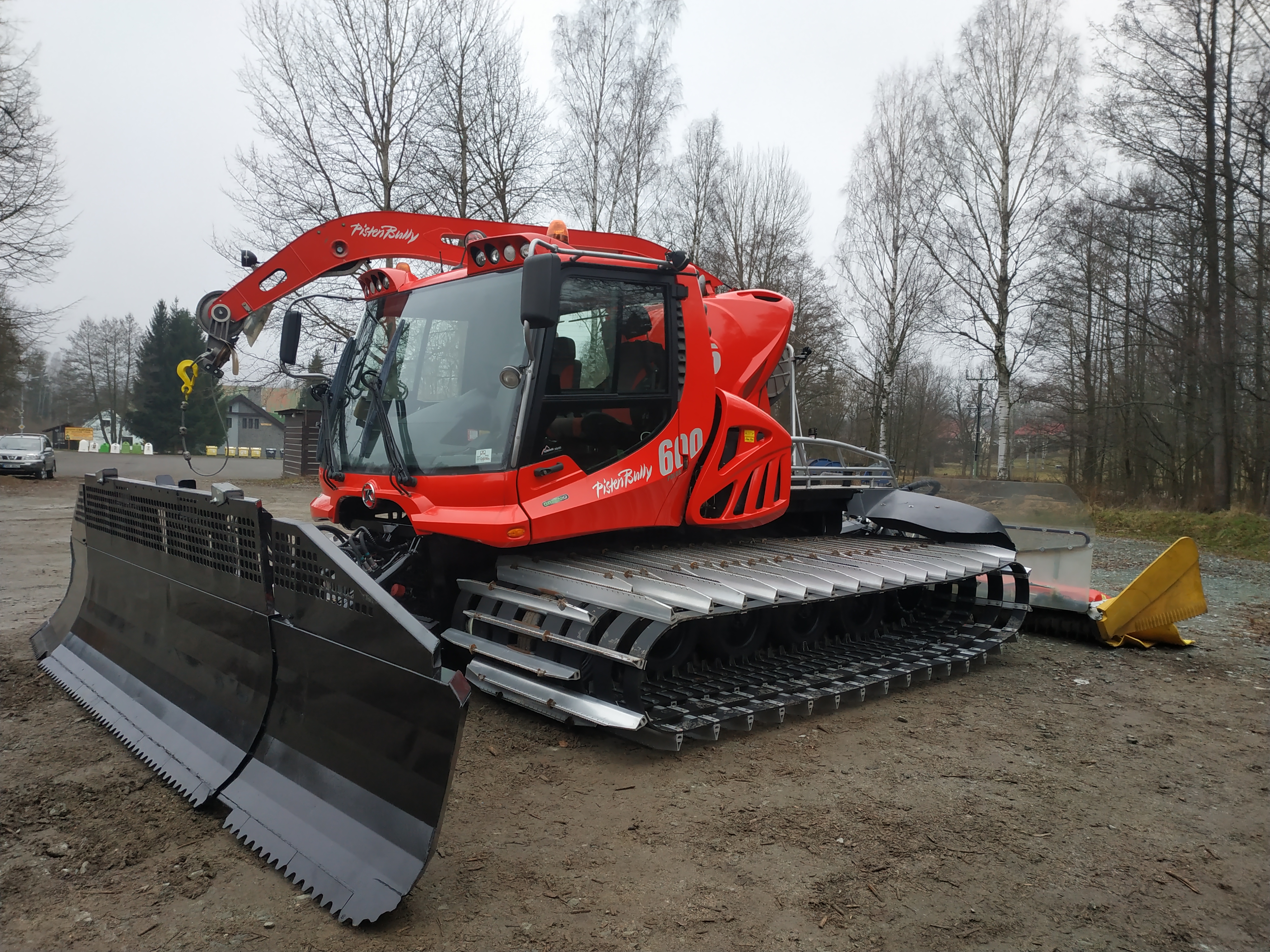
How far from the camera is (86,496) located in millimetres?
5008

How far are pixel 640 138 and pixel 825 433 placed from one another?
11990mm

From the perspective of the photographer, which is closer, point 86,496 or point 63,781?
point 63,781

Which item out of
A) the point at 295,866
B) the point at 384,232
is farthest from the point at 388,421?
the point at 295,866

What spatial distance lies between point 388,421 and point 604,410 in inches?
47.2

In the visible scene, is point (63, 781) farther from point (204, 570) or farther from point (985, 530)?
point (985, 530)

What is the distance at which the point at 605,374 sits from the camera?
464cm

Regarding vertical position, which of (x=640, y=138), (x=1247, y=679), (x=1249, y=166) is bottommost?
(x=1247, y=679)

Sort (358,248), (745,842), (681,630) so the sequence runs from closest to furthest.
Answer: (745,842) → (681,630) → (358,248)

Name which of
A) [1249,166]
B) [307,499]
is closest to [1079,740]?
[1249,166]

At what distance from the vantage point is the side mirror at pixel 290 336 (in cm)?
521

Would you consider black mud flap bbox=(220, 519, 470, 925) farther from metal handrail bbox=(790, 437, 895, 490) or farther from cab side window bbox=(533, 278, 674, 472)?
metal handrail bbox=(790, 437, 895, 490)

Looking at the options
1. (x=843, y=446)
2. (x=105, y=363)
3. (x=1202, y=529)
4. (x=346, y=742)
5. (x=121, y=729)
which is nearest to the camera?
(x=346, y=742)

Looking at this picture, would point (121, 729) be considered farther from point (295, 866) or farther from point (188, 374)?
point (188, 374)

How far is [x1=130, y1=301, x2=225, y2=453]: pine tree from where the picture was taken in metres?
48.8
